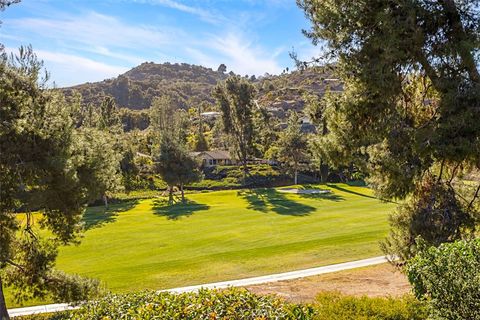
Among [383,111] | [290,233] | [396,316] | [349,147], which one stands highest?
[383,111]

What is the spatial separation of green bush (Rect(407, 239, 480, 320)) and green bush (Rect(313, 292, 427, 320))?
116 cm

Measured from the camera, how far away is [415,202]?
12180 millimetres

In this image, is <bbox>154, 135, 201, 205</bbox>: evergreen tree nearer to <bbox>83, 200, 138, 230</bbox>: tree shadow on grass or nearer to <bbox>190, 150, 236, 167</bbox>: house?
<bbox>83, 200, 138, 230</bbox>: tree shadow on grass

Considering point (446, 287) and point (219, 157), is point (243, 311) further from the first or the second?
point (219, 157)

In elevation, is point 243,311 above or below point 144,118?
below

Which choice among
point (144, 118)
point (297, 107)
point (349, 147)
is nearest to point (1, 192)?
point (349, 147)

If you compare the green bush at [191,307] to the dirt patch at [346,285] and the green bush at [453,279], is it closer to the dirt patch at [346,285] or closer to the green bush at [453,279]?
the green bush at [453,279]

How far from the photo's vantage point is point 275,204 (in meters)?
42.7

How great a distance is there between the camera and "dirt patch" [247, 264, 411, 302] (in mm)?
15359

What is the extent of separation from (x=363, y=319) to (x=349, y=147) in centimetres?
586

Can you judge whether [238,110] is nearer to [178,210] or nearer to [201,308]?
[178,210]

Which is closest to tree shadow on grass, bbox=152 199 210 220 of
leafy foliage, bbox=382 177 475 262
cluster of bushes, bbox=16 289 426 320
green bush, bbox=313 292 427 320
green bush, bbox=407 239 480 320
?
leafy foliage, bbox=382 177 475 262

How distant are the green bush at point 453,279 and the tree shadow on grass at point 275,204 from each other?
2785cm

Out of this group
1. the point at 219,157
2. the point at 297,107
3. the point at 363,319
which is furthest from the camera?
the point at 297,107
